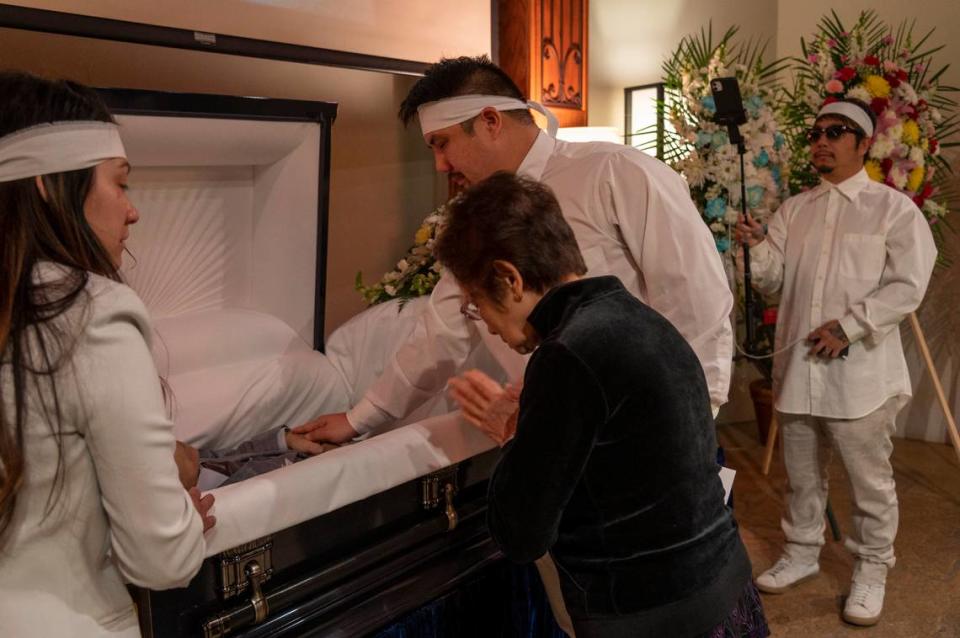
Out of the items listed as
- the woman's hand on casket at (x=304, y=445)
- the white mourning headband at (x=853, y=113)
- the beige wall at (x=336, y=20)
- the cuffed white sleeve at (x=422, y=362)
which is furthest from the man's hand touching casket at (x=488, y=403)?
the white mourning headband at (x=853, y=113)

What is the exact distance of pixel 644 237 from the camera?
5.89ft

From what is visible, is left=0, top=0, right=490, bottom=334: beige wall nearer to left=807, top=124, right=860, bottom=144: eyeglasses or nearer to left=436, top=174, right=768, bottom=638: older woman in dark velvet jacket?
left=807, top=124, right=860, bottom=144: eyeglasses

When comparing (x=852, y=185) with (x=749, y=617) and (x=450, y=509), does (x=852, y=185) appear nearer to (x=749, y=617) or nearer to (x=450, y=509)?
(x=749, y=617)

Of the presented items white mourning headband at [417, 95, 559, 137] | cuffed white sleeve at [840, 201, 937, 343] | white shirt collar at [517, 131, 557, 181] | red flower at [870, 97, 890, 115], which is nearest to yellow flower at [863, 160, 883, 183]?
red flower at [870, 97, 890, 115]

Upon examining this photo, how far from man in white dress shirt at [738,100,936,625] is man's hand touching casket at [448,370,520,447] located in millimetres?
1500

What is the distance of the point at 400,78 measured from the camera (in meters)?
2.74

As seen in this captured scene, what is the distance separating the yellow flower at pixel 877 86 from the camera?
3.22 m

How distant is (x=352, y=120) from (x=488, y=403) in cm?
144

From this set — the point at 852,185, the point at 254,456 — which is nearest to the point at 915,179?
the point at 852,185

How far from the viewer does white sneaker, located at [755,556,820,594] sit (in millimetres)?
2791

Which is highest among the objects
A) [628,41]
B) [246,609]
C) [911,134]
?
[628,41]

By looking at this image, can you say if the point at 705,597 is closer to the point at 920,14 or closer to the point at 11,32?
the point at 11,32

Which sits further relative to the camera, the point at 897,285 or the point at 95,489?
the point at 897,285

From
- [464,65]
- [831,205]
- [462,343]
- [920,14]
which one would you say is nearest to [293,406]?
[462,343]
